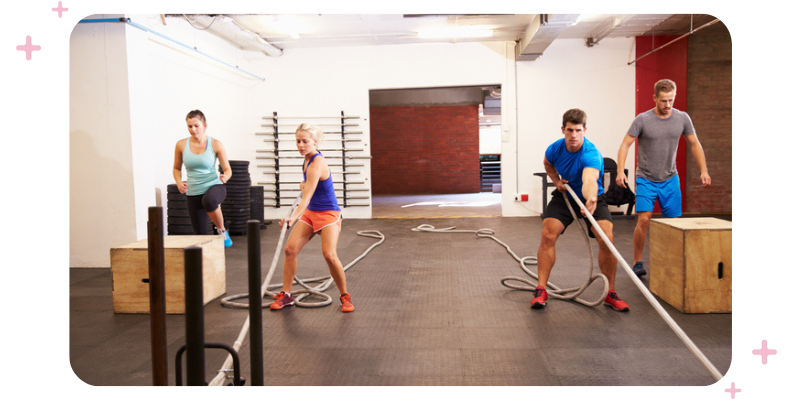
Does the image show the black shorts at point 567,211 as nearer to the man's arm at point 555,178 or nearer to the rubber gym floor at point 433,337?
A: the man's arm at point 555,178

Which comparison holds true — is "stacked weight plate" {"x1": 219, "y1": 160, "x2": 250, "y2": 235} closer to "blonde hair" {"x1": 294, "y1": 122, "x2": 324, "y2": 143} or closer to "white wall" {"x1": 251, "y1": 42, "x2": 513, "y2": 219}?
"white wall" {"x1": 251, "y1": 42, "x2": 513, "y2": 219}

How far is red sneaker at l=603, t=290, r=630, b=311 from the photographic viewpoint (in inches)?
113

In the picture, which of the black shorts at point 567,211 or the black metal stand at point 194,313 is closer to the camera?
the black metal stand at point 194,313

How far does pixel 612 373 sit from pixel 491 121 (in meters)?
14.4

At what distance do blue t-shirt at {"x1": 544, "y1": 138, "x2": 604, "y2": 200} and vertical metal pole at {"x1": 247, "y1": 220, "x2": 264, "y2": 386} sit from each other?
6.94ft

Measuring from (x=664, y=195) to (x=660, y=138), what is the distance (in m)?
0.41

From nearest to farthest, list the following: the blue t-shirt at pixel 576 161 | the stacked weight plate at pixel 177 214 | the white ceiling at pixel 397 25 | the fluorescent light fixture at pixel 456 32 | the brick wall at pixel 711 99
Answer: the blue t-shirt at pixel 576 161 < the stacked weight plate at pixel 177 214 < the white ceiling at pixel 397 25 < the fluorescent light fixture at pixel 456 32 < the brick wall at pixel 711 99

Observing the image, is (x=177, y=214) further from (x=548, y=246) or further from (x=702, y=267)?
(x=702, y=267)

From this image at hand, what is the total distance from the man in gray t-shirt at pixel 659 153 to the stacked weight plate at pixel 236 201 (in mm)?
4526

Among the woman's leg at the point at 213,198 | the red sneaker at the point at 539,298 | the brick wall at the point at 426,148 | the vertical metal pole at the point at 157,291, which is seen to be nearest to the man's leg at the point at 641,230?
the red sneaker at the point at 539,298

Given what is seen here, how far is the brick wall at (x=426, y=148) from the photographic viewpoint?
1388 centimetres

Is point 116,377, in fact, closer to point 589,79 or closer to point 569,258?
point 569,258

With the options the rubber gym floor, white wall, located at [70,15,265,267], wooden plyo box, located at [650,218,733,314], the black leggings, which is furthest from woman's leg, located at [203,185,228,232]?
wooden plyo box, located at [650,218,733,314]

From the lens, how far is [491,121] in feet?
52.0
